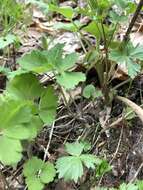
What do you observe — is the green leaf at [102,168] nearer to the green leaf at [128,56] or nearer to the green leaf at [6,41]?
the green leaf at [128,56]

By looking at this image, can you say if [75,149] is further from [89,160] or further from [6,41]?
[6,41]

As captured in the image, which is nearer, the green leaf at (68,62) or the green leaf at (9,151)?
the green leaf at (9,151)

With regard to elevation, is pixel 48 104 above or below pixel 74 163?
above

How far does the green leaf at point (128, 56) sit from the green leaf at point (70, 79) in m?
0.13

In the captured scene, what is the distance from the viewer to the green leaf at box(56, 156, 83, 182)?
1.31 metres

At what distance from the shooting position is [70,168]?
4.37 ft

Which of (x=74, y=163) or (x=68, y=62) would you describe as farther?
(x=68, y=62)

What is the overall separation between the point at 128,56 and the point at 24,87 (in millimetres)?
370

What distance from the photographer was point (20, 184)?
5.06ft

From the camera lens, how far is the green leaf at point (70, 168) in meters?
1.31

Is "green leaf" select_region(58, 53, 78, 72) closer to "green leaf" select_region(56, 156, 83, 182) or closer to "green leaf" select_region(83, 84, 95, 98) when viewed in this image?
"green leaf" select_region(83, 84, 95, 98)

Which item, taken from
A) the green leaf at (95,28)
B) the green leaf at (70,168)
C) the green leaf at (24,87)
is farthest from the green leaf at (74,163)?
the green leaf at (95,28)

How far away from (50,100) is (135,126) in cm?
34

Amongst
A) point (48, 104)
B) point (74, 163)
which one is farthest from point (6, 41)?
point (74, 163)
